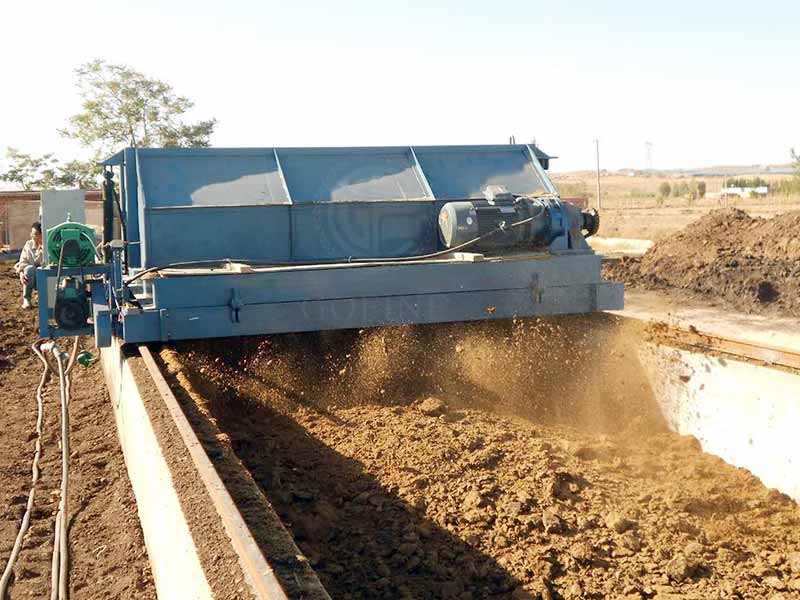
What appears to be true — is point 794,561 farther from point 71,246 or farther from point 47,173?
point 47,173

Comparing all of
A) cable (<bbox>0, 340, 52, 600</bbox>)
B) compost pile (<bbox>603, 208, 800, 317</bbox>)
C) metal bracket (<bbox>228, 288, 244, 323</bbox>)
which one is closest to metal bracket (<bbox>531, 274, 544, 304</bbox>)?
metal bracket (<bbox>228, 288, 244, 323</bbox>)

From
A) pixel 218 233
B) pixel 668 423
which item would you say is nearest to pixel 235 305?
pixel 218 233

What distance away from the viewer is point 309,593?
3.16 m

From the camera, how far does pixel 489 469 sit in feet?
18.4

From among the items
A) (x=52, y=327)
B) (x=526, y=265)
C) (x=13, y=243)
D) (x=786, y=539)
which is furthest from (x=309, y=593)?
(x=13, y=243)

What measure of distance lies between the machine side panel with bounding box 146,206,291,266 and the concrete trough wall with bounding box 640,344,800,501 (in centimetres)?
341

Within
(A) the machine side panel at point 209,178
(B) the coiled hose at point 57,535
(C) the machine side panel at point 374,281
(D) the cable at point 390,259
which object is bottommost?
(B) the coiled hose at point 57,535

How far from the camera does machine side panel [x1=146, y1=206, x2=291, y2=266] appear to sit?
7.56 m

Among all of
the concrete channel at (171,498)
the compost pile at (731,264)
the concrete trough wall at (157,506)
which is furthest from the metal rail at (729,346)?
the compost pile at (731,264)

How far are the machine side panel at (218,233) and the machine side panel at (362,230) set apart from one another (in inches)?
6.7

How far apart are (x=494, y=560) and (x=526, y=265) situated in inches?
137

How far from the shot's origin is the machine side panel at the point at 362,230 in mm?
7906

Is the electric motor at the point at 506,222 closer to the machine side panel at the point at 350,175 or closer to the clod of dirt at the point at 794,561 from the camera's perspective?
the machine side panel at the point at 350,175

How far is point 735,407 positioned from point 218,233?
4505mm
